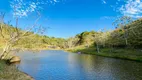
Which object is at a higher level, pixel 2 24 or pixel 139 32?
pixel 139 32

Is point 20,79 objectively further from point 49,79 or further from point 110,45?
point 110,45

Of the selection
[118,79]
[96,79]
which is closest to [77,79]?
[96,79]

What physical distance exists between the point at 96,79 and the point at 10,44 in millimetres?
17887

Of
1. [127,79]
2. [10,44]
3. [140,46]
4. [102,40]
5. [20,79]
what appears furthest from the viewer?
[102,40]

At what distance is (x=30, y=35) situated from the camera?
33.1 metres

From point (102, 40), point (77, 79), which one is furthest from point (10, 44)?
point (102, 40)

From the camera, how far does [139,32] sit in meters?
116

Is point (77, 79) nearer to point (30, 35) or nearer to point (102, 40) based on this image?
point (30, 35)

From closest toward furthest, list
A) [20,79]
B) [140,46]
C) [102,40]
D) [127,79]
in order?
[20,79]
[127,79]
[140,46]
[102,40]

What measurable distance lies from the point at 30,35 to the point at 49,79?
10142 mm

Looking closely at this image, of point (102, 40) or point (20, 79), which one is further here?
→ point (102, 40)

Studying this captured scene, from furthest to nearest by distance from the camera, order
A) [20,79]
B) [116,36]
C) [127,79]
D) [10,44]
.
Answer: [116,36] < [127,79] < [10,44] < [20,79]

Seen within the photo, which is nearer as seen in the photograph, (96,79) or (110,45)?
(96,79)

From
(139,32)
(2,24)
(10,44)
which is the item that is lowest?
(10,44)
